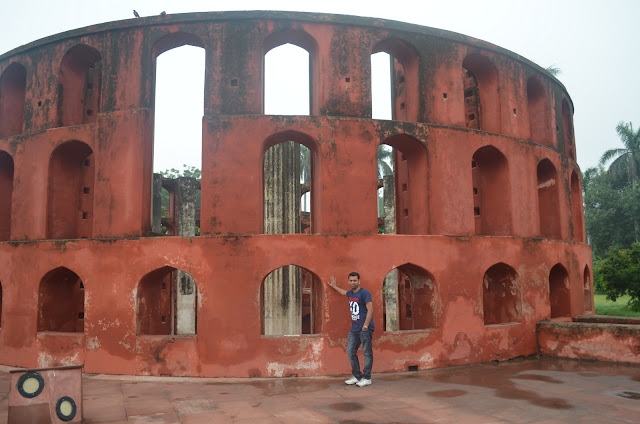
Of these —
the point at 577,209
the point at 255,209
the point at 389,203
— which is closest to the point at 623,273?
the point at 577,209

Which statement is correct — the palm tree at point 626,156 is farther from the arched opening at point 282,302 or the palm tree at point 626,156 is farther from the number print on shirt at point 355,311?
the number print on shirt at point 355,311

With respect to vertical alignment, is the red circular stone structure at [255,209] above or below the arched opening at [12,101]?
below

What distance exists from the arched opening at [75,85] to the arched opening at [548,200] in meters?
10.5

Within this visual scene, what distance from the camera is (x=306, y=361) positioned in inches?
326

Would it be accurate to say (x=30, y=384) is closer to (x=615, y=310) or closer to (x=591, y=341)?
(x=591, y=341)

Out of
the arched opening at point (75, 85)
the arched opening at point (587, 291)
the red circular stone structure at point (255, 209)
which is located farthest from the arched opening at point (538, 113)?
the arched opening at point (75, 85)

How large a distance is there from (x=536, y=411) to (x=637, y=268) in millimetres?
12860

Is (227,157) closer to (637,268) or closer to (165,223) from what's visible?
(165,223)

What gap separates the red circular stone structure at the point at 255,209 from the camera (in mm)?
8500

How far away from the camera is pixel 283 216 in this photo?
16.2m

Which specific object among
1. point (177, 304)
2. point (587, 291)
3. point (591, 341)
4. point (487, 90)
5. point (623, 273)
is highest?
point (487, 90)

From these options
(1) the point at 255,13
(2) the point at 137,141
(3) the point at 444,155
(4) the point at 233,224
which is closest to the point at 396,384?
(4) the point at 233,224

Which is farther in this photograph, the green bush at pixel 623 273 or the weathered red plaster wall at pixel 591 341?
the green bush at pixel 623 273

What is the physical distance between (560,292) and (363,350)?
6766 millimetres
